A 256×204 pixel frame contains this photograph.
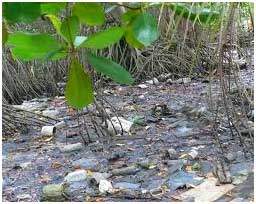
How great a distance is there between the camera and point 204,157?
178 centimetres

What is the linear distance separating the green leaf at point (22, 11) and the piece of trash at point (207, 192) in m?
1.00

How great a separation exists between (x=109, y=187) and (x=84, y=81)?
102 centimetres

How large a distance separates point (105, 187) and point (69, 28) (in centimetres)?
107

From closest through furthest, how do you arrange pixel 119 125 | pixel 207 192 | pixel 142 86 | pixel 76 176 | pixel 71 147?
pixel 207 192 → pixel 76 176 → pixel 71 147 → pixel 119 125 → pixel 142 86

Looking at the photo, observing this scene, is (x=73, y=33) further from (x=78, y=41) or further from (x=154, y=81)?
(x=154, y=81)

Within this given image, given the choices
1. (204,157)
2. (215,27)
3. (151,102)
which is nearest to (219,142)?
(204,157)

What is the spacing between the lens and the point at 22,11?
0.49 metres

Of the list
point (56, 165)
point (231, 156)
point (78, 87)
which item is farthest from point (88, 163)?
point (78, 87)

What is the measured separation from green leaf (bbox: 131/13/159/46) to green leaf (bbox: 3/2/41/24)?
9 cm

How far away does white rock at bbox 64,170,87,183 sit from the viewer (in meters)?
1.66

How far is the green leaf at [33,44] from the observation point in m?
0.52

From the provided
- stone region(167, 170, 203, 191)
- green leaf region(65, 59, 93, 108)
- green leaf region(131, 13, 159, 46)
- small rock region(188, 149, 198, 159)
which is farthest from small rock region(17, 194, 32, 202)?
green leaf region(131, 13, 159, 46)

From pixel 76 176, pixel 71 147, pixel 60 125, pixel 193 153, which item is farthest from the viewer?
pixel 60 125

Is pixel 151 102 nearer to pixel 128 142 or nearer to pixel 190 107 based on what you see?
pixel 190 107
